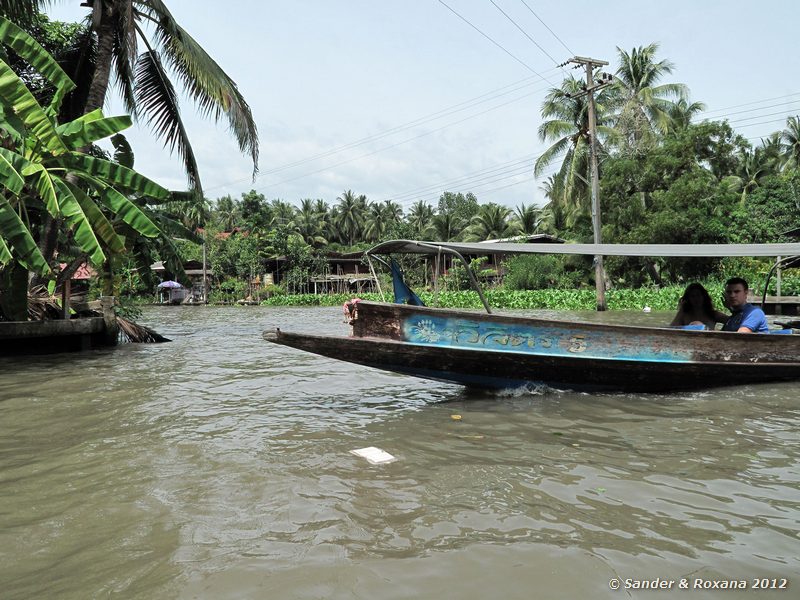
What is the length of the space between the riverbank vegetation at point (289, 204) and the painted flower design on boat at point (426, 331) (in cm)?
411

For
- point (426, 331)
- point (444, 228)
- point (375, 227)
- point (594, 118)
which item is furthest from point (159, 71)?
point (375, 227)

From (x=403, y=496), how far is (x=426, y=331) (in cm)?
254

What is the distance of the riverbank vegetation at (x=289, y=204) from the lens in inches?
289

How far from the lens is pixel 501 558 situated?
2.59m

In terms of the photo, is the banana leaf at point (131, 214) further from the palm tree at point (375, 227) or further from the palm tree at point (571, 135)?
the palm tree at point (375, 227)

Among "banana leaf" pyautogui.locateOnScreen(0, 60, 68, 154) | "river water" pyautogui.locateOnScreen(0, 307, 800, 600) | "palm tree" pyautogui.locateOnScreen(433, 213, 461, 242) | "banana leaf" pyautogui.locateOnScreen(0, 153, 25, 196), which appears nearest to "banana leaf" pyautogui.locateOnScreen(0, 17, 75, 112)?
"banana leaf" pyautogui.locateOnScreen(0, 60, 68, 154)

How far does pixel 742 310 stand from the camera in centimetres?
673

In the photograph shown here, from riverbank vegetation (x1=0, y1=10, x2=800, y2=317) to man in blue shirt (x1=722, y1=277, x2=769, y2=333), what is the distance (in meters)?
7.47

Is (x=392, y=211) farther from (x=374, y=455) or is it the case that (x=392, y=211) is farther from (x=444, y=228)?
(x=374, y=455)

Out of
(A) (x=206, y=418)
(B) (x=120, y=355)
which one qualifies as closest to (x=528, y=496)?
(A) (x=206, y=418)

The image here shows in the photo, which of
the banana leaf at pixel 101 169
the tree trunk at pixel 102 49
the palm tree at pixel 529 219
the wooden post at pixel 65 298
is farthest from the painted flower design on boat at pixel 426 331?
the palm tree at pixel 529 219

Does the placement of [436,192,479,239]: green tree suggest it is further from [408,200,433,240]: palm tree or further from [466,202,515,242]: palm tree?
[466,202,515,242]: palm tree

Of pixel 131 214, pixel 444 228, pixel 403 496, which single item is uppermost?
pixel 444 228

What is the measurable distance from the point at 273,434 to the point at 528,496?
8.02 ft
